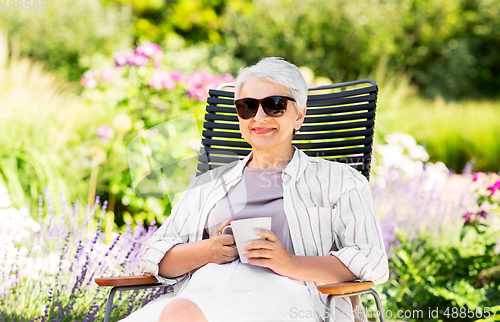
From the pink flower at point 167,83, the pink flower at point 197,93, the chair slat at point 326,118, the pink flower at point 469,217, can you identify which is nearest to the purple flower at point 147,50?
the pink flower at point 167,83

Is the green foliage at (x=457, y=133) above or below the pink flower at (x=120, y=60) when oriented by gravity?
below

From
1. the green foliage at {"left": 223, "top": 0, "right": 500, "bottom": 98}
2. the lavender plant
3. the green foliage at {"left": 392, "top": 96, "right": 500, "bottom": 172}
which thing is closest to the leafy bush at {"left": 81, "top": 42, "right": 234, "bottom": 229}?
the lavender plant

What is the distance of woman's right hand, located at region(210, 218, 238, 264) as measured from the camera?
5.70 ft

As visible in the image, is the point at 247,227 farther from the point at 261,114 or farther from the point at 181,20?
the point at 181,20

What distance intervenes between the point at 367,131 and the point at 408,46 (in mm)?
9395

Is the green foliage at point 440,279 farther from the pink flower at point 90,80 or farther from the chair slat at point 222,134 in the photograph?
the pink flower at point 90,80

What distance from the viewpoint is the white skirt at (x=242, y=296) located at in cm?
150

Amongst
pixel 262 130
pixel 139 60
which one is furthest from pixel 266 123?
pixel 139 60

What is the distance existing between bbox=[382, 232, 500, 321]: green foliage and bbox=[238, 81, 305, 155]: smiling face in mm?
1456

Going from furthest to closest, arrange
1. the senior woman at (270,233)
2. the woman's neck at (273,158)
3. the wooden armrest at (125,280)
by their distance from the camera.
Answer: the woman's neck at (273,158), the wooden armrest at (125,280), the senior woman at (270,233)

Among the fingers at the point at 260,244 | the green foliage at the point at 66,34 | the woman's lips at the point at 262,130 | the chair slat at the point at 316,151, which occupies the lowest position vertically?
the fingers at the point at 260,244

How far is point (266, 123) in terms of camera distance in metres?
1.89

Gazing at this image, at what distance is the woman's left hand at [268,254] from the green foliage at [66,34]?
871 centimetres

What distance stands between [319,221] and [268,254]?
30 centimetres
